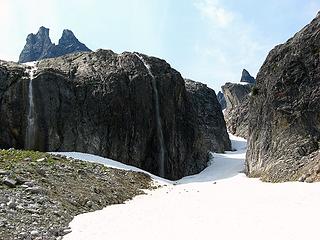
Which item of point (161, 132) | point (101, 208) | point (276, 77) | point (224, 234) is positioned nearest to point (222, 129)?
point (161, 132)

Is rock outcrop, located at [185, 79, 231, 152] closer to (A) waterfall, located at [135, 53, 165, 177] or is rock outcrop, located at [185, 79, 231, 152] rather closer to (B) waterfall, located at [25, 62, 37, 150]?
(A) waterfall, located at [135, 53, 165, 177]

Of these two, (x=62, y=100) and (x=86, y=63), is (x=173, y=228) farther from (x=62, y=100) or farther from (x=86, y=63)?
(x=86, y=63)

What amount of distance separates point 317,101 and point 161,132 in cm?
2005

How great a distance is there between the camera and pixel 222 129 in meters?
72.3

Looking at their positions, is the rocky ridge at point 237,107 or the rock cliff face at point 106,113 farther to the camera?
the rocky ridge at point 237,107

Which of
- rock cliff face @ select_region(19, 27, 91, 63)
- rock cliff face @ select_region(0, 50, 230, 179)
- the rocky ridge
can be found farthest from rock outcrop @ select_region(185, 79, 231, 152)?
rock cliff face @ select_region(19, 27, 91, 63)

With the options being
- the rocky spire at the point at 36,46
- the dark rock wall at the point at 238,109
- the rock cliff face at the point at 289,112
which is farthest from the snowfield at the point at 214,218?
the rocky spire at the point at 36,46

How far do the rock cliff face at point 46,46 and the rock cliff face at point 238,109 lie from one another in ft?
266

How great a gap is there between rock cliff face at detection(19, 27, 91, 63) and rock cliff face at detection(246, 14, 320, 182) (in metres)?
145

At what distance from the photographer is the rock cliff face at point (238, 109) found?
8894 centimetres

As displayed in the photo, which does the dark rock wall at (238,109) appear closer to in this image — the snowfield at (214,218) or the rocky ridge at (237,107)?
the rocky ridge at (237,107)

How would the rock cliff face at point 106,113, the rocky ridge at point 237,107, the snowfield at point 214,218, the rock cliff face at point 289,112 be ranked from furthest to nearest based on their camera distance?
the rocky ridge at point 237,107
the rock cliff face at point 106,113
the rock cliff face at point 289,112
the snowfield at point 214,218

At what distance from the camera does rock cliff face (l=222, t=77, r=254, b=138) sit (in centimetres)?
8894

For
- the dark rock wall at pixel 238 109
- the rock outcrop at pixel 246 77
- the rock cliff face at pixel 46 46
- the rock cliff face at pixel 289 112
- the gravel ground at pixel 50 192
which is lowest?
the gravel ground at pixel 50 192
